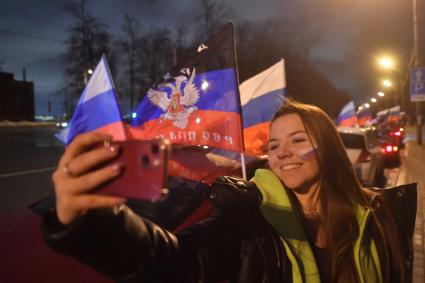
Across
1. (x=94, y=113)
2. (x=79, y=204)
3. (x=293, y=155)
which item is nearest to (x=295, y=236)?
(x=293, y=155)

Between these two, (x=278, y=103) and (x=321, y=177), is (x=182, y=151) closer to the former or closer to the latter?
(x=278, y=103)

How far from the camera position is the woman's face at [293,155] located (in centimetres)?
180

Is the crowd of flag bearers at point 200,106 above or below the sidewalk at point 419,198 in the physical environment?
above

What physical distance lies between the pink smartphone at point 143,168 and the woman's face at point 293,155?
3.62 ft

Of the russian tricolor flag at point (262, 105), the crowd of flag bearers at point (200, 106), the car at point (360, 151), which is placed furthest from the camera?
the car at point (360, 151)

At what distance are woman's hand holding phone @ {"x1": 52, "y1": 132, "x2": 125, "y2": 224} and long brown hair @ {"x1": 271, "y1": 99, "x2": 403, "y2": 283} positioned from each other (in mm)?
1149

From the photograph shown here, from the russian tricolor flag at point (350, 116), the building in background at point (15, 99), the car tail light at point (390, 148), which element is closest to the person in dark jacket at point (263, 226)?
the car tail light at point (390, 148)

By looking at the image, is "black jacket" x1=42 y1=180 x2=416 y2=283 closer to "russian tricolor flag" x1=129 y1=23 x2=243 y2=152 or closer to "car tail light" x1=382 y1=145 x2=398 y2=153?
Result: "russian tricolor flag" x1=129 y1=23 x2=243 y2=152

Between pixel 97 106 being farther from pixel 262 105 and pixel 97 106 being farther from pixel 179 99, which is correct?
pixel 262 105

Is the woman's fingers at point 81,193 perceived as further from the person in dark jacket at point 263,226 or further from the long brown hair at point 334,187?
the long brown hair at point 334,187

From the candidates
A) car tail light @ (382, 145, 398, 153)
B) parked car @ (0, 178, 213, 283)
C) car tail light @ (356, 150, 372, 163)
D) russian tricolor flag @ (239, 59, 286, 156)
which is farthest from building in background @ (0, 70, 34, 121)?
parked car @ (0, 178, 213, 283)

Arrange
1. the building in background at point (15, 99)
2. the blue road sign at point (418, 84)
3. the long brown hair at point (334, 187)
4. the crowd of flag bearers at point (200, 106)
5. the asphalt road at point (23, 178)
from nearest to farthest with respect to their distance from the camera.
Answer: the long brown hair at point (334, 187)
the crowd of flag bearers at point (200, 106)
the asphalt road at point (23, 178)
the blue road sign at point (418, 84)
the building in background at point (15, 99)

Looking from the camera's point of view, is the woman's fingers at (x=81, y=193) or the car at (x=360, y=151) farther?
the car at (x=360, y=151)

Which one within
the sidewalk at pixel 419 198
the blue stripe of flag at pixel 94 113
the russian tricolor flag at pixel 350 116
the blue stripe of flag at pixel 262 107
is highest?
the russian tricolor flag at pixel 350 116
